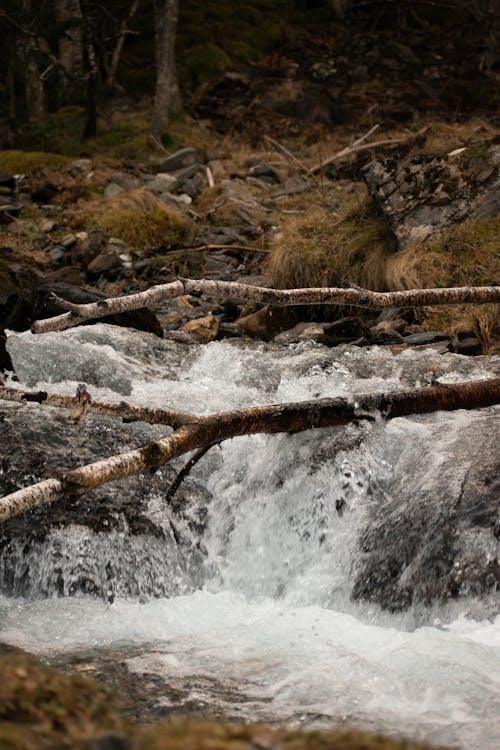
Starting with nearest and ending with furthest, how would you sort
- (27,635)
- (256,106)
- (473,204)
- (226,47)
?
(27,635) < (473,204) < (256,106) < (226,47)

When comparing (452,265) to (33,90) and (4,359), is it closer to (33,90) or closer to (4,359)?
(4,359)

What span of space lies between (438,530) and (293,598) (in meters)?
0.90

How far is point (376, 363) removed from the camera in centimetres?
849

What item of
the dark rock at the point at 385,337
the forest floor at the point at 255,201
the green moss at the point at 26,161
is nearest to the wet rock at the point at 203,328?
the forest floor at the point at 255,201

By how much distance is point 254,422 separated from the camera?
5305 mm

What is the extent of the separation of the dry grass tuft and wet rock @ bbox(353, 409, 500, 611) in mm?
5417

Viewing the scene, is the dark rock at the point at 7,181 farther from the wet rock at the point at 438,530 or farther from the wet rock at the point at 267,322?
the wet rock at the point at 438,530

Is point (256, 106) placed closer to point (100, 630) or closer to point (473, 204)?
point (473, 204)

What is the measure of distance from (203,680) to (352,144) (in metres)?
15.4

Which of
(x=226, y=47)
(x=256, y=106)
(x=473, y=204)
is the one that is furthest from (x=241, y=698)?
(x=226, y=47)

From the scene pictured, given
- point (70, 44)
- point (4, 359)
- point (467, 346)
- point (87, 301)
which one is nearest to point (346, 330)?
point (467, 346)

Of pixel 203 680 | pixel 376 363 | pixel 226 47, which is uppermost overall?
pixel 226 47

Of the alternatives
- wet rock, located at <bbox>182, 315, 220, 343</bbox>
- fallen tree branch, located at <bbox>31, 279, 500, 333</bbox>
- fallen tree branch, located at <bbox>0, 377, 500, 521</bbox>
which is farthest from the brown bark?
fallen tree branch, located at <bbox>0, 377, 500, 521</bbox>

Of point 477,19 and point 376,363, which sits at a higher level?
point 477,19
